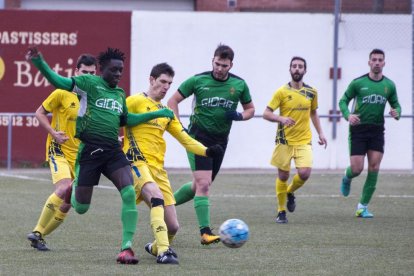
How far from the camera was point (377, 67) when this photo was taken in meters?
14.4

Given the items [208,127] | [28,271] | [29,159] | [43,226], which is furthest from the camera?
[29,159]

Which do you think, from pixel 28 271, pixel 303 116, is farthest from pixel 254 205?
pixel 28 271

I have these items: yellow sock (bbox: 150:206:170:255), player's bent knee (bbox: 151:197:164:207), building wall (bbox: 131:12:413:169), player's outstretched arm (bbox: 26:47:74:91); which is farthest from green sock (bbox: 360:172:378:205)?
building wall (bbox: 131:12:413:169)

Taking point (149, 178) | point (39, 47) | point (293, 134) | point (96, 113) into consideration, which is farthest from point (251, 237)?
point (39, 47)

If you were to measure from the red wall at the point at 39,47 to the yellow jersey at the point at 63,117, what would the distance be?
12.2m

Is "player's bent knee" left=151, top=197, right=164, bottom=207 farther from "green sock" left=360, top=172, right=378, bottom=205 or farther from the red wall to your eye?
the red wall

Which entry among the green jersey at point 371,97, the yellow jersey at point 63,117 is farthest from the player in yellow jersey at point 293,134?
the yellow jersey at point 63,117

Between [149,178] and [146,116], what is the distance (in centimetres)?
58

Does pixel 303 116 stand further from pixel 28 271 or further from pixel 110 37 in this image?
pixel 110 37

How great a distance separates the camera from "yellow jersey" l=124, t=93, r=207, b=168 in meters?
10.1

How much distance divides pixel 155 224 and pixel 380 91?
6.00m

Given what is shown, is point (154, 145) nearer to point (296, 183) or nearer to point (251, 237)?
point (251, 237)

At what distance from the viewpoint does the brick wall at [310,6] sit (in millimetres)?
27500

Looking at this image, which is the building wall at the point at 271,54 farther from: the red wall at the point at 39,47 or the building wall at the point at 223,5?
the building wall at the point at 223,5
